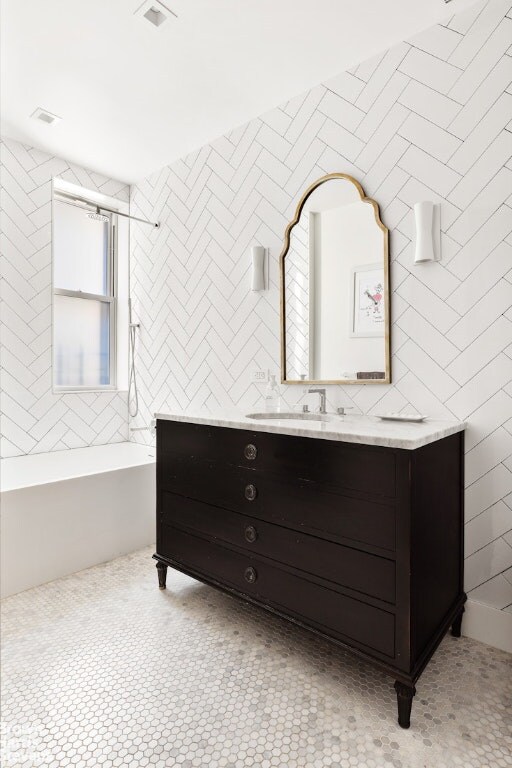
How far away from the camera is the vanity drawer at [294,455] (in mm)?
1331

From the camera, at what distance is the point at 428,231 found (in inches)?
70.9

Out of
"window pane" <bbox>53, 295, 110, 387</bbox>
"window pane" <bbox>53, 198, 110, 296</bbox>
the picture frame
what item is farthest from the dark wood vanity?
"window pane" <bbox>53, 198, 110, 296</bbox>

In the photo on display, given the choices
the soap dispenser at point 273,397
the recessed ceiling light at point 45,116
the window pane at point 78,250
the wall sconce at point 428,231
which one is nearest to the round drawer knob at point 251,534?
the soap dispenser at point 273,397

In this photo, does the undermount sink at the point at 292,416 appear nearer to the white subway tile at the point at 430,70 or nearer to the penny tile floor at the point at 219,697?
the penny tile floor at the point at 219,697

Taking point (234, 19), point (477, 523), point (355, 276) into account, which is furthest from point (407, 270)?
point (234, 19)

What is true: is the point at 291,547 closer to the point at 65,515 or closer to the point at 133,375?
the point at 65,515

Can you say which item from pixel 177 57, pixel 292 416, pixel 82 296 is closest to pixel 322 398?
pixel 292 416

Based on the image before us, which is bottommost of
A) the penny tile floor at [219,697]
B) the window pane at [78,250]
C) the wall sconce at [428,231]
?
the penny tile floor at [219,697]

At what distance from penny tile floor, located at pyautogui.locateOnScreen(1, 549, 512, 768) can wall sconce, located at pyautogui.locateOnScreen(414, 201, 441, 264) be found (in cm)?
156

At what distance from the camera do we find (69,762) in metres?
1.17

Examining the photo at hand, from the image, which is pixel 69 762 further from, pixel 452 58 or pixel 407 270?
pixel 452 58

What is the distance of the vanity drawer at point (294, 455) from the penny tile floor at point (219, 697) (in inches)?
22.9

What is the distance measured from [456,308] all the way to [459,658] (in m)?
1.37

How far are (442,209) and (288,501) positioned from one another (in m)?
1.38
